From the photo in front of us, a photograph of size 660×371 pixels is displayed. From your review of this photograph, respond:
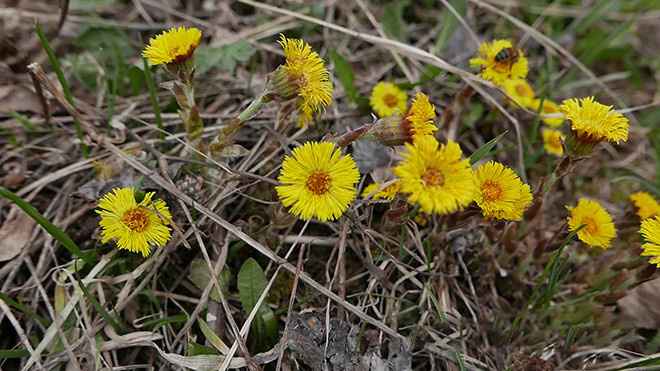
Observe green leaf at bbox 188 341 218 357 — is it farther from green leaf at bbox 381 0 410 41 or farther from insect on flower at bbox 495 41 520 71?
green leaf at bbox 381 0 410 41

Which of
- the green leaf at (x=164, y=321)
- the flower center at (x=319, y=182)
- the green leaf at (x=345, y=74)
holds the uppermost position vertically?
the green leaf at (x=345, y=74)

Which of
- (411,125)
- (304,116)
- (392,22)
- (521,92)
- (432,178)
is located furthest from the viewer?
(392,22)

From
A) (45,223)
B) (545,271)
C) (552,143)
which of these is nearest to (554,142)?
(552,143)

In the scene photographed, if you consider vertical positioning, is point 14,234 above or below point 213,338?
above

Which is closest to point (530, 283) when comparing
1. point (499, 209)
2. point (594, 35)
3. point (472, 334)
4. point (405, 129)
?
point (472, 334)

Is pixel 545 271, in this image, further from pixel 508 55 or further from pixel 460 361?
pixel 508 55

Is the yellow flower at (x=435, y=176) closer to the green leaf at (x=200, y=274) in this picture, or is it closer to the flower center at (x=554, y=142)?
the green leaf at (x=200, y=274)

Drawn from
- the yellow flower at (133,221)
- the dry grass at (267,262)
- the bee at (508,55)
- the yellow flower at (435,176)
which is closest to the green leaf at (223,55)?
the dry grass at (267,262)
